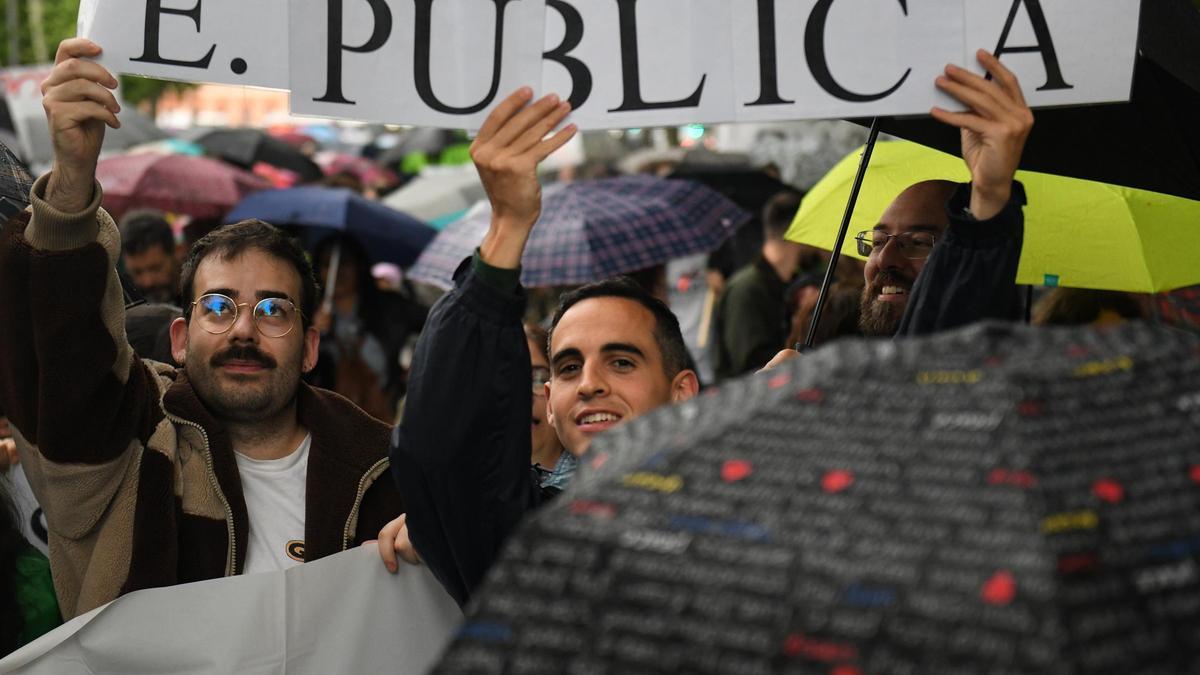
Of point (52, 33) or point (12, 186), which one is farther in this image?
point (52, 33)

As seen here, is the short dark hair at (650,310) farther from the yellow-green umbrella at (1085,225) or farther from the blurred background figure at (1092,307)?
the blurred background figure at (1092,307)

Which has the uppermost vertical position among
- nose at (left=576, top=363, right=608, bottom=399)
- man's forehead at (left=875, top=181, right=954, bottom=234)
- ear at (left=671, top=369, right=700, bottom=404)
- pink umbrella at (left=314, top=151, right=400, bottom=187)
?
pink umbrella at (left=314, top=151, right=400, bottom=187)

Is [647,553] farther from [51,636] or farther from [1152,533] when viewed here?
[51,636]

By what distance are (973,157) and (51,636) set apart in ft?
6.40

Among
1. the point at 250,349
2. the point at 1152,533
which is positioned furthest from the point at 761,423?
the point at 250,349

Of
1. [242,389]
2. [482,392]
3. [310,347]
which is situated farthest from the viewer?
[310,347]

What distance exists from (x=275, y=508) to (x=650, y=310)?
986mm

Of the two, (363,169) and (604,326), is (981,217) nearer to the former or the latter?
(604,326)

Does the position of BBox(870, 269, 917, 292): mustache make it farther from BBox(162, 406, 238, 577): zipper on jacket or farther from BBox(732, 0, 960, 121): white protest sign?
BBox(162, 406, 238, 577): zipper on jacket

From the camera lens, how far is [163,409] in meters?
3.50

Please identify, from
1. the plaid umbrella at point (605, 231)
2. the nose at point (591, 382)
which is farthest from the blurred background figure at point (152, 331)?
the plaid umbrella at point (605, 231)

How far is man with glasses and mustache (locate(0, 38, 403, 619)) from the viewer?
3.05 metres

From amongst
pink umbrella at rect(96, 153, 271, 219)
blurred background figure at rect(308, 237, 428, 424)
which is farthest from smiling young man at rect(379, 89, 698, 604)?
pink umbrella at rect(96, 153, 271, 219)

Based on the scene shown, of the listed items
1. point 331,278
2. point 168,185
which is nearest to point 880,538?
point 331,278
